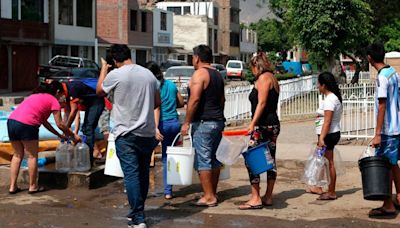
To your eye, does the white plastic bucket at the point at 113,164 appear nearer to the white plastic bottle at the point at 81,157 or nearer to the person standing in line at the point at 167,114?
the person standing in line at the point at 167,114

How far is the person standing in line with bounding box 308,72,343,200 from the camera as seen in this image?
731cm

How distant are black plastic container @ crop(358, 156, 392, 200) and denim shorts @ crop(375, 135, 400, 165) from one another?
0.28ft

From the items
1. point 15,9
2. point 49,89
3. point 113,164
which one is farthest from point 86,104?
point 15,9

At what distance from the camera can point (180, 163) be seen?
716 centimetres

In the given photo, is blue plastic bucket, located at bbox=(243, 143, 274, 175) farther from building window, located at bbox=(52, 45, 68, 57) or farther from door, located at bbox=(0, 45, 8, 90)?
building window, located at bbox=(52, 45, 68, 57)

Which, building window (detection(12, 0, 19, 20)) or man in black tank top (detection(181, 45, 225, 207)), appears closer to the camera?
man in black tank top (detection(181, 45, 225, 207))

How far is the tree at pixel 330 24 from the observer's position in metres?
22.3

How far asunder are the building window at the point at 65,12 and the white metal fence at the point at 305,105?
22.7 metres

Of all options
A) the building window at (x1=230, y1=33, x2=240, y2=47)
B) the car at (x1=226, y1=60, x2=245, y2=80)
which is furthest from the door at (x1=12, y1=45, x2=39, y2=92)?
the building window at (x1=230, y1=33, x2=240, y2=47)

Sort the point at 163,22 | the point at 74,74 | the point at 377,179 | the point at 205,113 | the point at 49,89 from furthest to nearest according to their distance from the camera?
the point at 163,22
the point at 74,74
the point at 49,89
the point at 205,113
the point at 377,179

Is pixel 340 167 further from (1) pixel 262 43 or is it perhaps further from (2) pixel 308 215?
(1) pixel 262 43

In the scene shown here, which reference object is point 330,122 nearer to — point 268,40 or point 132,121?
point 132,121

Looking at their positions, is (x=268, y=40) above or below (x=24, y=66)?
above

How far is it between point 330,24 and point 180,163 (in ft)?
53.6
